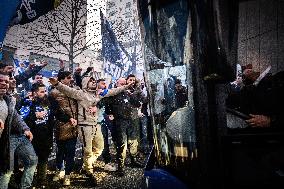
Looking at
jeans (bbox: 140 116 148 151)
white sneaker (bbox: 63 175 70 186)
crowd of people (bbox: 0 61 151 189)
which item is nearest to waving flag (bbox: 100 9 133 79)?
jeans (bbox: 140 116 148 151)

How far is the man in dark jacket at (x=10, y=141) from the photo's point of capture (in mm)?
4727

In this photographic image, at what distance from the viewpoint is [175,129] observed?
3.13 meters

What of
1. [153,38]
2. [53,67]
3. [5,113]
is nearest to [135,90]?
[5,113]

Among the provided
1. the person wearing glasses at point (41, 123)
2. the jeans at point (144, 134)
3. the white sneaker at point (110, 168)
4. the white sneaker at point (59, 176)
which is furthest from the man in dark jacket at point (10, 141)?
the jeans at point (144, 134)

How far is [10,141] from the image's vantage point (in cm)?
498

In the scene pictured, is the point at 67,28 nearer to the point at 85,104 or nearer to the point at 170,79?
the point at 85,104

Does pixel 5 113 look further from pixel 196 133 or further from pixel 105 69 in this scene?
pixel 105 69

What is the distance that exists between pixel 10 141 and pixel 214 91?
346cm

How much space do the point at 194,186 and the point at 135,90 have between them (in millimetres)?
7035

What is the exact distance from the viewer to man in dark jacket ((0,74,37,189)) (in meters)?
4.73

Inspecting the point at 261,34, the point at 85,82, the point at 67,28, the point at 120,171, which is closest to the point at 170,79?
the point at 261,34

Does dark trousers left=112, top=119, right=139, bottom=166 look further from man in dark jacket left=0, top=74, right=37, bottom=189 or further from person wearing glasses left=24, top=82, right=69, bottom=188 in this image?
man in dark jacket left=0, top=74, right=37, bottom=189

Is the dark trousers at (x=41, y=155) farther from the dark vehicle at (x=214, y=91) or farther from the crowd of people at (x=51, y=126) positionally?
the dark vehicle at (x=214, y=91)

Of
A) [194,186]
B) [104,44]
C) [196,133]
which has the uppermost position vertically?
[104,44]
